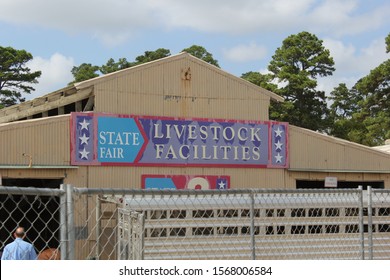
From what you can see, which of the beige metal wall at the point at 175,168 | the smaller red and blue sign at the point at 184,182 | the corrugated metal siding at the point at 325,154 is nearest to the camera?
the beige metal wall at the point at 175,168

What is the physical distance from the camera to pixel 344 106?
69.9m

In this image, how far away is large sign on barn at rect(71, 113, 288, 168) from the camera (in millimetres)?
17156

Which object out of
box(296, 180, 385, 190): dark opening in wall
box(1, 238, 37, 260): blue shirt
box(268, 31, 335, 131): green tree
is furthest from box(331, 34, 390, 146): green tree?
box(1, 238, 37, 260): blue shirt

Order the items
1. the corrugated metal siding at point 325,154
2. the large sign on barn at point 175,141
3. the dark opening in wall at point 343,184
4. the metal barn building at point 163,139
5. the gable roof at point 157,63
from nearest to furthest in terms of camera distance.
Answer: the metal barn building at point 163,139, the large sign on barn at point 175,141, the gable roof at point 157,63, the corrugated metal siding at point 325,154, the dark opening in wall at point 343,184

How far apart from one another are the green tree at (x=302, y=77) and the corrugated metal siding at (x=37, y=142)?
31.3 meters

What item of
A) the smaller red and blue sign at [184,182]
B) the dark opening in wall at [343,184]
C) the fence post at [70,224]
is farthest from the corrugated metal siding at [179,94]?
the fence post at [70,224]

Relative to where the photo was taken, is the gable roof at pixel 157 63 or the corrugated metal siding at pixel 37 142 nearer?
the corrugated metal siding at pixel 37 142

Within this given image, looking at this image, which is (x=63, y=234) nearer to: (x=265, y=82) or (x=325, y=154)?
(x=325, y=154)

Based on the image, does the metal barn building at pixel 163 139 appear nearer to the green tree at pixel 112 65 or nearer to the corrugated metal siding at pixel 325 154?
the corrugated metal siding at pixel 325 154

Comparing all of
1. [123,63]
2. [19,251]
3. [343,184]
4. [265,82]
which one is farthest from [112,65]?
[19,251]

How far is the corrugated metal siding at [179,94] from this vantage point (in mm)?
17656

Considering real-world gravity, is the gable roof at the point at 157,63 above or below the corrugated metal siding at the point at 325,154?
above

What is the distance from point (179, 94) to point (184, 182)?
108 inches
